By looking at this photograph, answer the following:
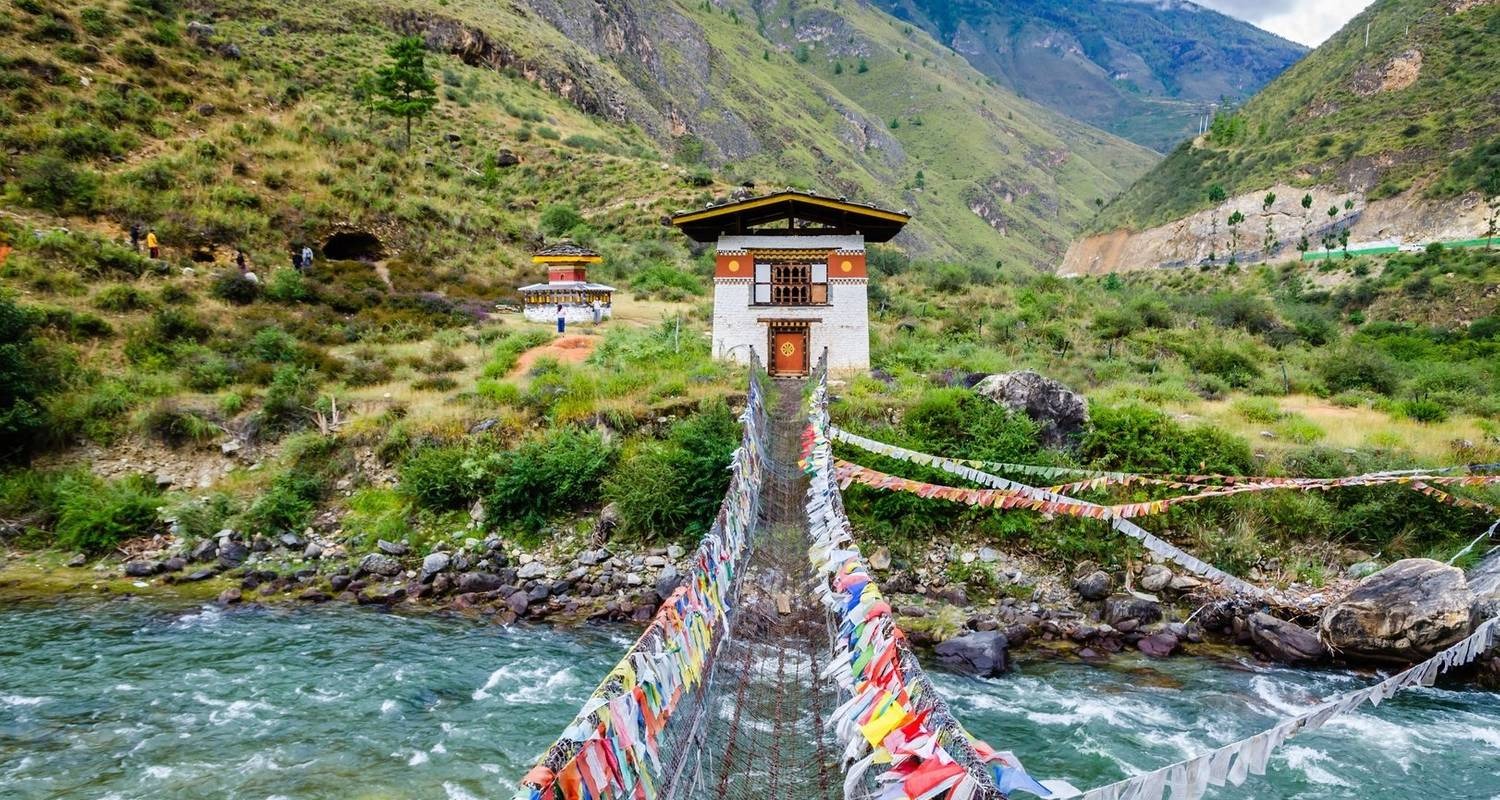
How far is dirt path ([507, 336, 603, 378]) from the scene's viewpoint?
65.4 ft

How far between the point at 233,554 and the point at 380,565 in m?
2.89

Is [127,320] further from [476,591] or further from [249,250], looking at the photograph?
[476,591]

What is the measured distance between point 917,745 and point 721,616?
10.4ft

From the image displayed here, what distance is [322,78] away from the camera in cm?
4931

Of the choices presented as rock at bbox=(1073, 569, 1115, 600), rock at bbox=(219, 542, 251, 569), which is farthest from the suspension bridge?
rock at bbox=(219, 542, 251, 569)

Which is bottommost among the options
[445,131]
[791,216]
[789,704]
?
[789,704]

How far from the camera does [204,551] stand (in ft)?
44.0

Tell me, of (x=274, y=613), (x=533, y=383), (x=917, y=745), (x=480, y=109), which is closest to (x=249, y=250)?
(x=533, y=383)

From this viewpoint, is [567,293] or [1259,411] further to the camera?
[567,293]

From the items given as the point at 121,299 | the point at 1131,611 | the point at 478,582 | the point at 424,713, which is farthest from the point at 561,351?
the point at 1131,611

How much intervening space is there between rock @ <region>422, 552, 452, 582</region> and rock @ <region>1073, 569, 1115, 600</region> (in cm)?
1096

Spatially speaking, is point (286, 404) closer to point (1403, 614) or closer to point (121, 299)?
point (121, 299)

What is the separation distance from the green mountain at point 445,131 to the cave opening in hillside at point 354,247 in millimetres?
580

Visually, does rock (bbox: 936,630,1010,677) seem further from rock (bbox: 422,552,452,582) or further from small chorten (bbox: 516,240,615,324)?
small chorten (bbox: 516,240,615,324)
